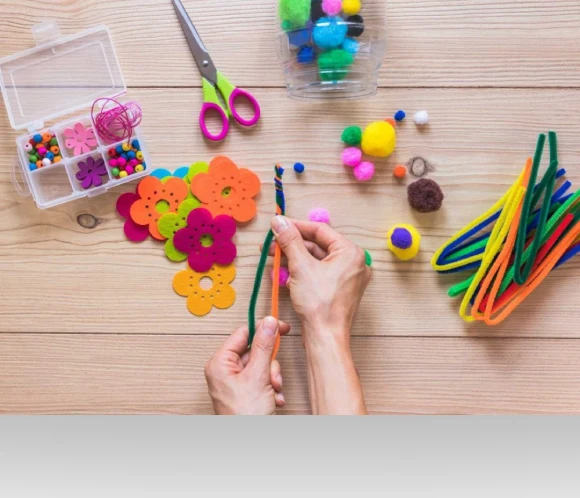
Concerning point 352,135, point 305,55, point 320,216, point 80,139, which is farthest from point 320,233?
point 80,139

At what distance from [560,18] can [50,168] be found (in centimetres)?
75

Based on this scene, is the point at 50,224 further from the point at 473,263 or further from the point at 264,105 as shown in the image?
the point at 473,263

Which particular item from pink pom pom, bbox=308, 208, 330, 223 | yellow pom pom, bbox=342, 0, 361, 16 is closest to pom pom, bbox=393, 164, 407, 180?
pink pom pom, bbox=308, 208, 330, 223

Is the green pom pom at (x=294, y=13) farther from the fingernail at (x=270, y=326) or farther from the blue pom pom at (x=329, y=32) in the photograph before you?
the fingernail at (x=270, y=326)

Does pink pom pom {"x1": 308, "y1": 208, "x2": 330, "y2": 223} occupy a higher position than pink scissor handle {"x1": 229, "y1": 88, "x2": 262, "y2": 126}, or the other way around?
pink scissor handle {"x1": 229, "y1": 88, "x2": 262, "y2": 126}

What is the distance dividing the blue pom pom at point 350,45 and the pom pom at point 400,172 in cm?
17

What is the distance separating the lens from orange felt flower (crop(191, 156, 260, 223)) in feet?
2.78

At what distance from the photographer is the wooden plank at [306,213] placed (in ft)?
2.79

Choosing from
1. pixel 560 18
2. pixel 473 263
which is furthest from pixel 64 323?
pixel 560 18

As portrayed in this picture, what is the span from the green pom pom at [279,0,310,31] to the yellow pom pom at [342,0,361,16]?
50 mm

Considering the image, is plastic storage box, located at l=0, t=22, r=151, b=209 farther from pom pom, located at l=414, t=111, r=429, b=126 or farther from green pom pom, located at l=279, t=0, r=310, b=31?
pom pom, located at l=414, t=111, r=429, b=126

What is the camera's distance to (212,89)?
85 cm

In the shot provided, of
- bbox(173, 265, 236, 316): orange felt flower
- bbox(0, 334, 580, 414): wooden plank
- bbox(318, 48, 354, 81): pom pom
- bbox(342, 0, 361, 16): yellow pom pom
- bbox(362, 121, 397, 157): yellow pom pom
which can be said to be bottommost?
bbox(0, 334, 580, 414): wooden plank

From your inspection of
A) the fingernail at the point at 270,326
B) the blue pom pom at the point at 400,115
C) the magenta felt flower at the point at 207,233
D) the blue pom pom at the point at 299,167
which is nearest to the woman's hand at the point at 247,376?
the fingernail at the point at 270,326
